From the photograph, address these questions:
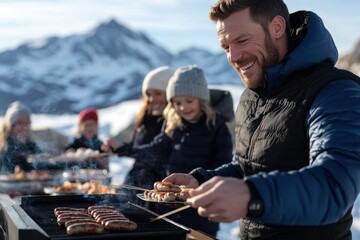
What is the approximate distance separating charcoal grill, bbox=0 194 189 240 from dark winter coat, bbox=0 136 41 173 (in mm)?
3128

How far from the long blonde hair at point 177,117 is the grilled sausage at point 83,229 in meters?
2.21

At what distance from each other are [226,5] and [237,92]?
18.4m

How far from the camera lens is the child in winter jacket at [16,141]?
6199 mm

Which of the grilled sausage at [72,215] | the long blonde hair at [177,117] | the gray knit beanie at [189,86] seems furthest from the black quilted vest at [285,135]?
the gray knit beanie at [189,86]

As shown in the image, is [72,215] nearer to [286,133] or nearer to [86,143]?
[286,133]

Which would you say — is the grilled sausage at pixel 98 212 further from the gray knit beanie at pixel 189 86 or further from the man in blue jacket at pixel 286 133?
the gray knit beanie at pixel 189 86

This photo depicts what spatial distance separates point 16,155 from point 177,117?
2.56m

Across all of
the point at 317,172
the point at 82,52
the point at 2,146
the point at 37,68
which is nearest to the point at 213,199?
the point at 317,172

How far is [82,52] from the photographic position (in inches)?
7313

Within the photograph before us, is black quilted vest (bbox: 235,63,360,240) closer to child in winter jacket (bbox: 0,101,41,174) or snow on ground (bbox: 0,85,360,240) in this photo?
child in winter jacket (bbox: 0,101,41,174)

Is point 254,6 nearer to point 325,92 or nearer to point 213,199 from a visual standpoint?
point 325,92

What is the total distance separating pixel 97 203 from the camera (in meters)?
3.28

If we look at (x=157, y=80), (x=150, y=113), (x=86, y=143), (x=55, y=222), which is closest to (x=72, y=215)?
(x=55, y=222)

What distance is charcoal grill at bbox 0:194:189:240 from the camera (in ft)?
7.37
